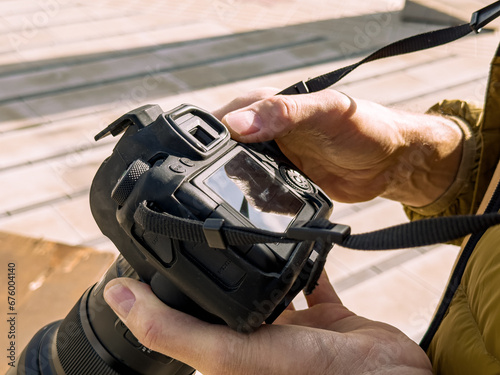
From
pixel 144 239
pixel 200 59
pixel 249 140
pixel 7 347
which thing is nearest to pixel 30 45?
pixel 200 59

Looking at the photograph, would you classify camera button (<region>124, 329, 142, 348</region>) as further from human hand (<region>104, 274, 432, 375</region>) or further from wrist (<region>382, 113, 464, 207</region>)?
wrist (<region>382, 113, 464, 207</region>)

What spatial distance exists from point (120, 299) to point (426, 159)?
611 millimetres

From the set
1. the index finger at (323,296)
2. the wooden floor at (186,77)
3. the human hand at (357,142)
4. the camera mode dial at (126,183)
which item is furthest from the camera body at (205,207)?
the wooden floor at (186,77)

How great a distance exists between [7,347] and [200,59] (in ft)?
4.10

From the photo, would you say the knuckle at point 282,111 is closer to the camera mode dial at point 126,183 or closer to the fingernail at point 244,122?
the fingernail at point 244,122

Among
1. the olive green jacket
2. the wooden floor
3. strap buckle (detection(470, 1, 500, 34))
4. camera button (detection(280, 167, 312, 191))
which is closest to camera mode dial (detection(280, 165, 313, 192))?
camera button (detection(280, 167, 312, 191))

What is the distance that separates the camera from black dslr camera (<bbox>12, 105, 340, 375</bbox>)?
1.95 ft

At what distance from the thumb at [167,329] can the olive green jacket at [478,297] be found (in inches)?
10.6

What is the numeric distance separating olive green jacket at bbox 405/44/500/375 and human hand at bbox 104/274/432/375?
52 mm

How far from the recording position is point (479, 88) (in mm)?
1980

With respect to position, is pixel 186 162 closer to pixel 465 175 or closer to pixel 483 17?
pixel 483 17

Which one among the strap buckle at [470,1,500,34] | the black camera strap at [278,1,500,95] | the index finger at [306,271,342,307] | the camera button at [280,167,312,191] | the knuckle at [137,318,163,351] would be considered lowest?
the index finger at [306,271,342,307]

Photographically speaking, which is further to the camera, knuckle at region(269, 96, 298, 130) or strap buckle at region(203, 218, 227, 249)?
knuckle at region(269, 96, 298, 130)

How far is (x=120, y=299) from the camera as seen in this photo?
66 cm
